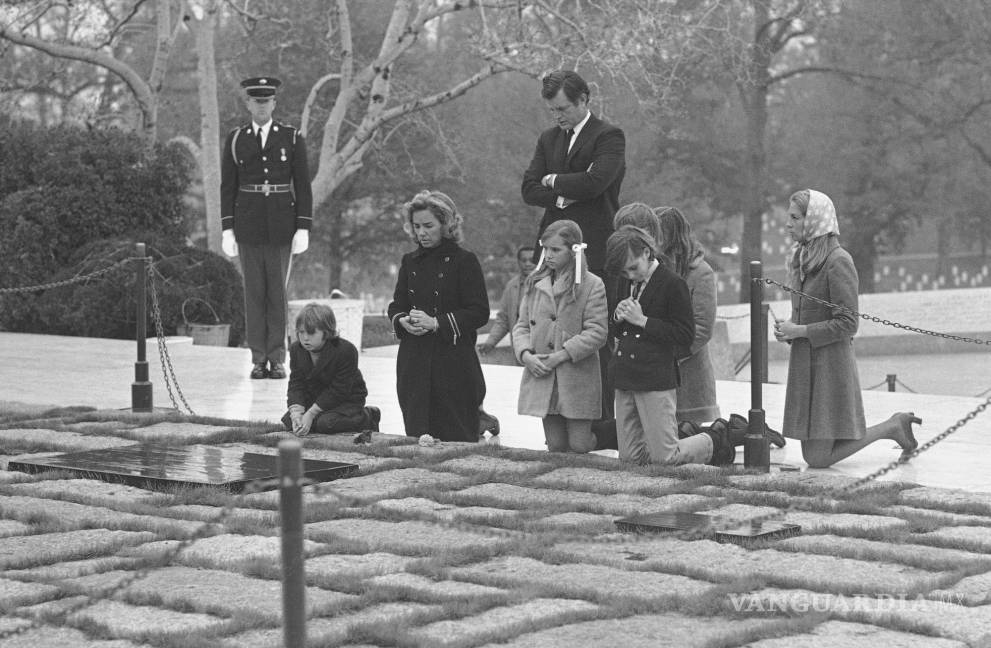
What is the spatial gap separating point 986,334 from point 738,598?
20.9 metres

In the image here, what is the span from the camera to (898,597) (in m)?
5.19

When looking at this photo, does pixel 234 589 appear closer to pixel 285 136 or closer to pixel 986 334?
pixel 285 136

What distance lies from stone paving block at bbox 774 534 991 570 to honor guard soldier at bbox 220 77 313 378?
22.7ft

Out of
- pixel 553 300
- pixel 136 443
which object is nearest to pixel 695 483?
pixel 553 300

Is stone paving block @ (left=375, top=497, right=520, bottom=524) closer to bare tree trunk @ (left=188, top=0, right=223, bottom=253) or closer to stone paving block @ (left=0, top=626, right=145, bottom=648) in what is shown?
stone paving block @ (left=0, top=626, right=145, bottom=648)

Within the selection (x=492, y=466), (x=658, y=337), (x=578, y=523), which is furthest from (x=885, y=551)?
(x=492, y=466)

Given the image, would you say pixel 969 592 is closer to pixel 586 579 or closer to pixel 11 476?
pixel 586 579

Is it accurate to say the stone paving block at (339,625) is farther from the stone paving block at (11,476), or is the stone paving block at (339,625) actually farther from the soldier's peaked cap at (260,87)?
the soldier's peaked cap at (260,87)

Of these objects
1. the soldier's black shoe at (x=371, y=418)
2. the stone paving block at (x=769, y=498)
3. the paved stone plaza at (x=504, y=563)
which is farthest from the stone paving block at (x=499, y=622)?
the soldier's black shoe at (x=371, y=418)

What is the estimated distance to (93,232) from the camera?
18.2 m

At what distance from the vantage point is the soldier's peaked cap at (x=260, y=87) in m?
12.4

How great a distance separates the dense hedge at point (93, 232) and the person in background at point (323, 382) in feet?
25.5

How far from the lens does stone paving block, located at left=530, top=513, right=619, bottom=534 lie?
642cm

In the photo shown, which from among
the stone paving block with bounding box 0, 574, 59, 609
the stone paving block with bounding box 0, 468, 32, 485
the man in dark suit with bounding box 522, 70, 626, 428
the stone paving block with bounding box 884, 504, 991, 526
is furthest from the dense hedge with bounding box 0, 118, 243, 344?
the stone paving block with bounding box 0, 574, 59, 609
